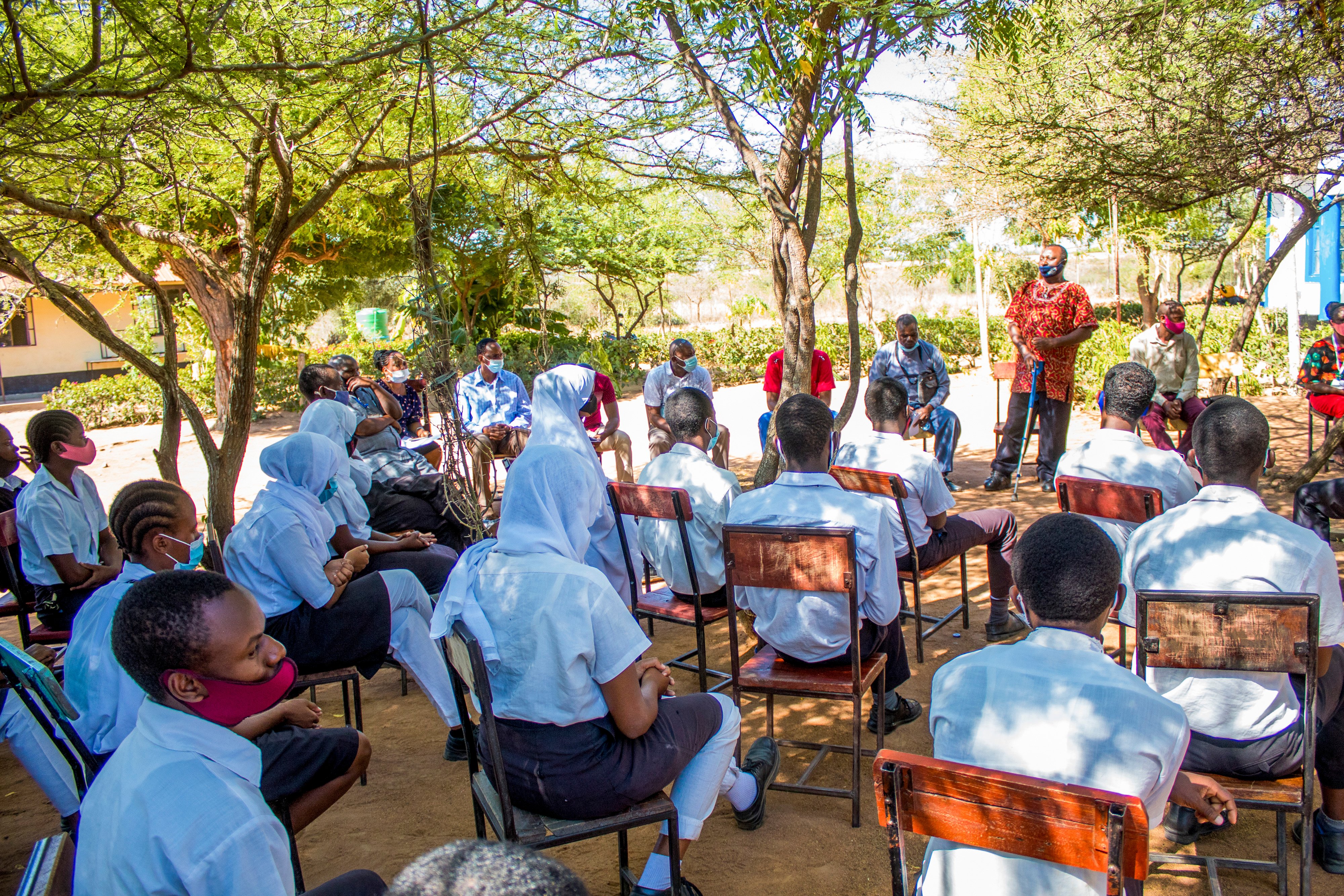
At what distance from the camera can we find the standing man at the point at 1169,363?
27.4ft

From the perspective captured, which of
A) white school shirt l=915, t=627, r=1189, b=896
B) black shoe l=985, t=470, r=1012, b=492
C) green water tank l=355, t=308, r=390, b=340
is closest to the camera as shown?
white school shirt l=915, t=627, r=1189, b=896

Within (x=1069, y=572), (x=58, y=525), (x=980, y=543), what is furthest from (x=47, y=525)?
(x=980, y=543)

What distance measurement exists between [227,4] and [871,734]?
433cm

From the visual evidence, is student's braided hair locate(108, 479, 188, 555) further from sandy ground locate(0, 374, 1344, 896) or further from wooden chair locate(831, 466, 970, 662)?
wooden chair locate(831, 466, 970, 662)

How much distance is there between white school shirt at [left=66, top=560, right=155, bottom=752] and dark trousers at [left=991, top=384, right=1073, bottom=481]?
7288mm

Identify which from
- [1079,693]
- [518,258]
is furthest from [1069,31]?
[518,258]

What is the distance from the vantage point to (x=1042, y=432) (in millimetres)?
8469

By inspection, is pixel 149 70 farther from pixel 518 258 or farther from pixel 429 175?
pixel 518 258

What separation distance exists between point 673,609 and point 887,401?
182 cm

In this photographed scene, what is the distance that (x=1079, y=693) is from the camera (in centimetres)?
188

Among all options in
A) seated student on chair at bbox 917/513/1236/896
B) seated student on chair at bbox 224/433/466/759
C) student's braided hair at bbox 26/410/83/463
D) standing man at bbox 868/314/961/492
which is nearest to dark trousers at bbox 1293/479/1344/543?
seated student on chair at bbox 917/513/1236/896

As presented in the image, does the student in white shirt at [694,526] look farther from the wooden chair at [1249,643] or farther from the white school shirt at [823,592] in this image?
the wooden chair at [1249,643]

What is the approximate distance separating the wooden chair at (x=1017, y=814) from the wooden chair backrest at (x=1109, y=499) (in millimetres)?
2282

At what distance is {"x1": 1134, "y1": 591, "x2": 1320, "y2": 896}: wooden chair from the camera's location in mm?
2359
